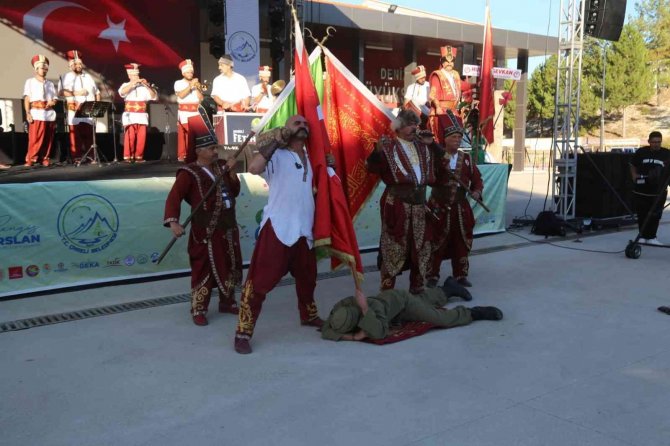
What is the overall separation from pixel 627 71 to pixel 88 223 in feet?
144

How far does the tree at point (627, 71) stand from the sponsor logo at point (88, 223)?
42.5 m

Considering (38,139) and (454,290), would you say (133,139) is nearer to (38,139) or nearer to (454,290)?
(38,139)

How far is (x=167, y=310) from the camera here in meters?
5.44

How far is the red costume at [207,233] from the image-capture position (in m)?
4.97

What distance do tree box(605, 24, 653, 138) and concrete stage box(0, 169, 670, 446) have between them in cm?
4114

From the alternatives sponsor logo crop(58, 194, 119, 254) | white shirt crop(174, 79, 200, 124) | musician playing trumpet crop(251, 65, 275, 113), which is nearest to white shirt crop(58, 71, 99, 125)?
white shirt crop(174, 79, 200, 124)

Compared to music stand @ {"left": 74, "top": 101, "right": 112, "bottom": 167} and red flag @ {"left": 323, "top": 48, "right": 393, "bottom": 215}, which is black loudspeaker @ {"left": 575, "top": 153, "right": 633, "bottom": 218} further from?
music stand @ {"left": 74, "top": 101, "right": 112, "bottom": 167}

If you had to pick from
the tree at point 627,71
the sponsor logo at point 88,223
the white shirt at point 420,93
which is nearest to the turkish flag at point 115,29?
the white shirt at point 420,93

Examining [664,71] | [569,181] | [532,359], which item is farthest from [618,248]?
[664,71]

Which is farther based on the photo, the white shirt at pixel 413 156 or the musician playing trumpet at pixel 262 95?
the musician playing trumpet at pixel 262 95

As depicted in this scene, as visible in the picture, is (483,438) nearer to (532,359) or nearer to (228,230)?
(532,359)

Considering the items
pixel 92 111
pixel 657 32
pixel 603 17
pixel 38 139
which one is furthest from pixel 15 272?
pixel 657 32

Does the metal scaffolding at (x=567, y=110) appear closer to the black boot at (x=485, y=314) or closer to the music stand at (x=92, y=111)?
the black boot at (x=485, y=314)

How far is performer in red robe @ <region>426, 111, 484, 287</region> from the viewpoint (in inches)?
238
